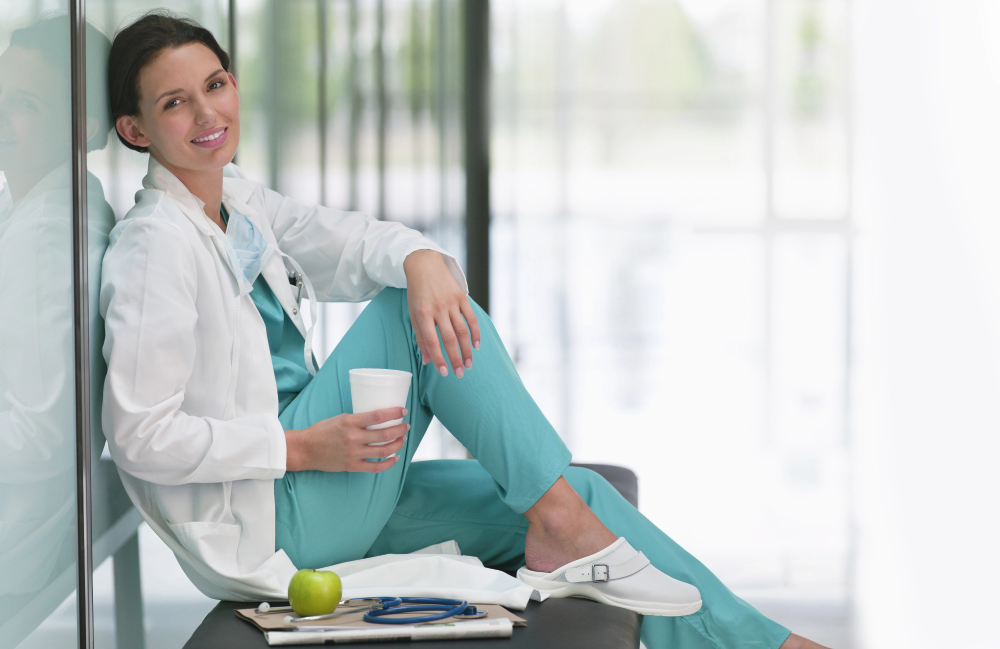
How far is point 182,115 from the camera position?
1382 millimetres

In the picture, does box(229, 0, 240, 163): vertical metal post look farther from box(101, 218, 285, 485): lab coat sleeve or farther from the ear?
box(101, 218, 285, 485): lab coat sleeve

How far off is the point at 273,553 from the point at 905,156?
12.4ft

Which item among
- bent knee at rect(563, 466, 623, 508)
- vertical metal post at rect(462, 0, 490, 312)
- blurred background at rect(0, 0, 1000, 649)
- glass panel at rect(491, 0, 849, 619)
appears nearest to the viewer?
bent knee at rect(563, 466, 623, 508)

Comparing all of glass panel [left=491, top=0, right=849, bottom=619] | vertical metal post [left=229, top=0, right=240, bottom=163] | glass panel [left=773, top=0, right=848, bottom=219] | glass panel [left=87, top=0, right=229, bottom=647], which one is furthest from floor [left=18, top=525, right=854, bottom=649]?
glass panel [left=773, top=0, right=848, bottom=219]

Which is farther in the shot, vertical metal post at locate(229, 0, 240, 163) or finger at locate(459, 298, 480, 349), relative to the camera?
vertical metal post at locate(229, 0, 240, 163)

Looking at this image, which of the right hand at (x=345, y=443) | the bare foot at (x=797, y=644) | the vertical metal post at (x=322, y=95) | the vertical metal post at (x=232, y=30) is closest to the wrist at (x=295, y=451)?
the right hand at (x=345, y=443)

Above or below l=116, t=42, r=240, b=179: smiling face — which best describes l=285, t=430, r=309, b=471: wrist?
below

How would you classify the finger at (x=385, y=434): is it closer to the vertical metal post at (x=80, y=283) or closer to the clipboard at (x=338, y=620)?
the clipboard at (x=338, y=620)

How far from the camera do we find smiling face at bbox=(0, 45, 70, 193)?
1023 mm

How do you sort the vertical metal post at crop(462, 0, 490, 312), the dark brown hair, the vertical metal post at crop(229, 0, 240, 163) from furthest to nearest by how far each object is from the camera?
the vertical metal post at crop(462, 0, 490, 312) < the vertical metal post at crop(229, 0, 240, 163) < the dark brown hair

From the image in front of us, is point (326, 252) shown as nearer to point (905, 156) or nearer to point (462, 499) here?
A: point (462, 499)

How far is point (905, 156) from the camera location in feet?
13.9

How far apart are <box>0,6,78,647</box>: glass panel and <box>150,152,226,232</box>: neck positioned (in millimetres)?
232

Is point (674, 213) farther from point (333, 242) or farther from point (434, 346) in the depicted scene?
point (434, 346)
